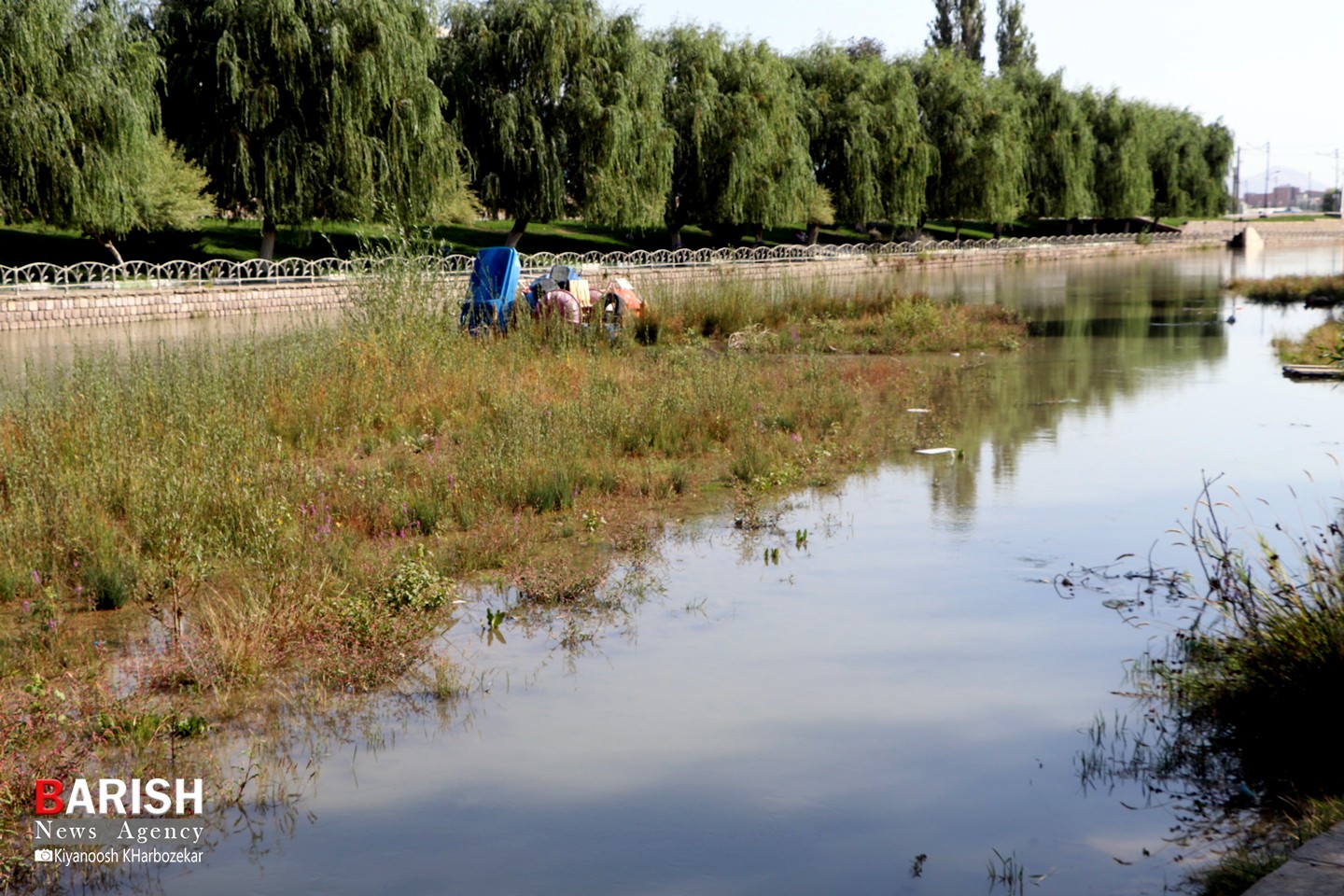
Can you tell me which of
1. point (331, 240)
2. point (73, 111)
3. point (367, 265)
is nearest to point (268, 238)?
point (73, 111)

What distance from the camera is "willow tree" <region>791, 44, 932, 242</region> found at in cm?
5678

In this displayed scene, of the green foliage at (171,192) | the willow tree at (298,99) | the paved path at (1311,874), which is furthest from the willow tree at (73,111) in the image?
the paved path at (1311,874)

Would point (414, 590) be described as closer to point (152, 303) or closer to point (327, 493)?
point (327, 493)

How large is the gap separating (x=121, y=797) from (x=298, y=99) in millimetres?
33069

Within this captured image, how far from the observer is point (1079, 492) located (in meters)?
10.1

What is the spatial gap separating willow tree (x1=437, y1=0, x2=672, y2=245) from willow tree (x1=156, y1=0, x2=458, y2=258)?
5.17m

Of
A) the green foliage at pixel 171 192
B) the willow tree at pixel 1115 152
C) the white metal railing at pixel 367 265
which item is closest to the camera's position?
the white metal railing at pixel 367 265

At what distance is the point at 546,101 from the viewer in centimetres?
4278

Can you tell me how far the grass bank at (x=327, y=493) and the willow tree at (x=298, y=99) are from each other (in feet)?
72.1

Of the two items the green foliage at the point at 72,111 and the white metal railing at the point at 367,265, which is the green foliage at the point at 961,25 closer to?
the white metal railing at the point at 367,265

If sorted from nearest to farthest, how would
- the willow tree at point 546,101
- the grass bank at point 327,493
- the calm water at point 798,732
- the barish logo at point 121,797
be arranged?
the calm water at point 798,732 → the barish logo at point 121,797 → the grass bank at point 327,493 → the willow tree at point 546,101

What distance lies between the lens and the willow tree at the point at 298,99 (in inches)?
1357

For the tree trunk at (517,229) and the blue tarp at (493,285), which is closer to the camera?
the blue tarp at (493,285)

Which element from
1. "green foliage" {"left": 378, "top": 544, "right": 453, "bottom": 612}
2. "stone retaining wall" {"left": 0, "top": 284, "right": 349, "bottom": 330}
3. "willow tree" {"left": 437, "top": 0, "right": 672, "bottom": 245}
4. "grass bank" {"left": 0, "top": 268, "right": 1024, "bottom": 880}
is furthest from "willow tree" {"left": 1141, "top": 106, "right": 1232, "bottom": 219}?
"green foliage" {"left": 378, "top": 544, "right": 453, "bottom": 612}
